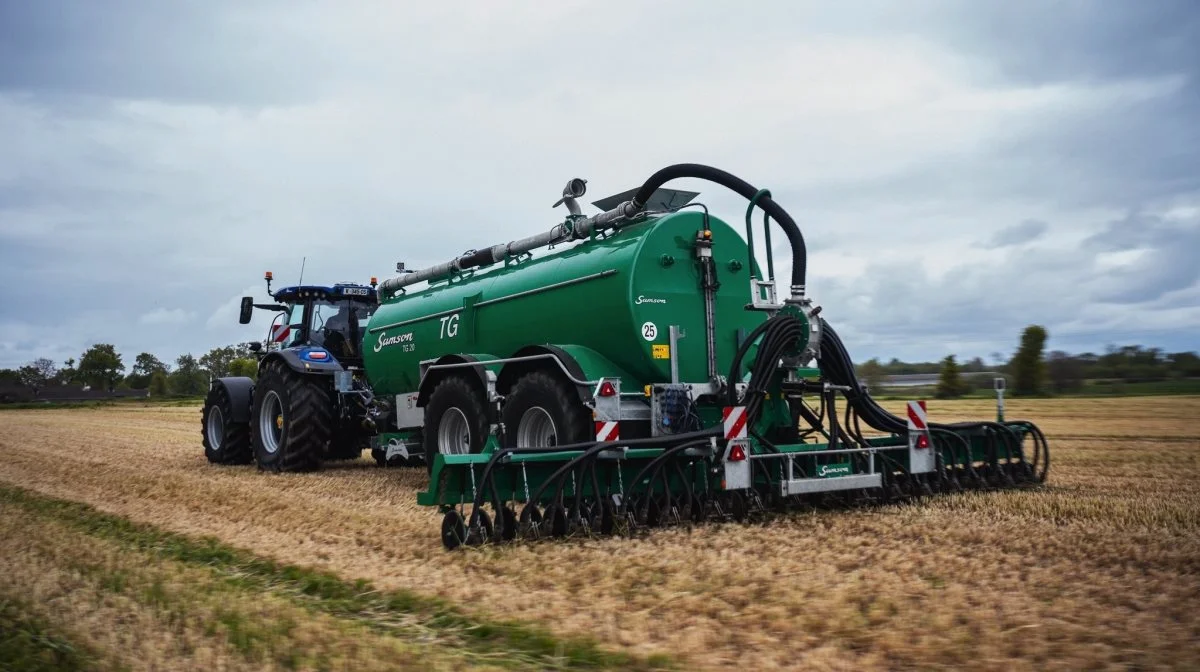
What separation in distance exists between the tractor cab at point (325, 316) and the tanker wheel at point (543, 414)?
531 centimetres

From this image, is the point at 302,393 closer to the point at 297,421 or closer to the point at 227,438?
the point at 297,421

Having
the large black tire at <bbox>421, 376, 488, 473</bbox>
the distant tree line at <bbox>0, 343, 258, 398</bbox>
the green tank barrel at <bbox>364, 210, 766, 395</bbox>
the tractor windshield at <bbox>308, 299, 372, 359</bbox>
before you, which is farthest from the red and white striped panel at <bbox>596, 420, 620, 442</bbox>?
the distant tree line at <bbox>0, 343, 258, 398</bbox>

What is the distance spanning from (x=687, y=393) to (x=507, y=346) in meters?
2.32

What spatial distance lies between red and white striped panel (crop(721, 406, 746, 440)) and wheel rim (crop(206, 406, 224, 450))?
9768 mm

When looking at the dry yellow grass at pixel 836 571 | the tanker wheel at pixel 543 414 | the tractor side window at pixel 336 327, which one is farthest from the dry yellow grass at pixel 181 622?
the tractor side window at pixel 336 327

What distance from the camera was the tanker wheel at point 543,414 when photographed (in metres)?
7.53

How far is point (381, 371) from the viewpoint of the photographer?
11773 millimetres

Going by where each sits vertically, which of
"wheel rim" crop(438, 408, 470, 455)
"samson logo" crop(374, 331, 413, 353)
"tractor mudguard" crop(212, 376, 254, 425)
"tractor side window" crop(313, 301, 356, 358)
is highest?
"tractor side window" crop(313, 301, 356, 358)

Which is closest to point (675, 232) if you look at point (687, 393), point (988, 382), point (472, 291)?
point (687, 393)

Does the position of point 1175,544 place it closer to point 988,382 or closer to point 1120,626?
point 1120,626

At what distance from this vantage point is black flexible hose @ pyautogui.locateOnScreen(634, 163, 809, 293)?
25.7ft

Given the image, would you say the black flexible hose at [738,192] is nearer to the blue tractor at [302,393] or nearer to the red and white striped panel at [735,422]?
the red and white striped panel at [735,422]

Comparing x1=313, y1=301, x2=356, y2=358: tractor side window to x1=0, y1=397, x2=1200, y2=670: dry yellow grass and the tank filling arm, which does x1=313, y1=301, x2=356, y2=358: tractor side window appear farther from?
the tank filling arm

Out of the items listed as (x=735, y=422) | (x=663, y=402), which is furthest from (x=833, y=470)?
(x=663, y=402)
